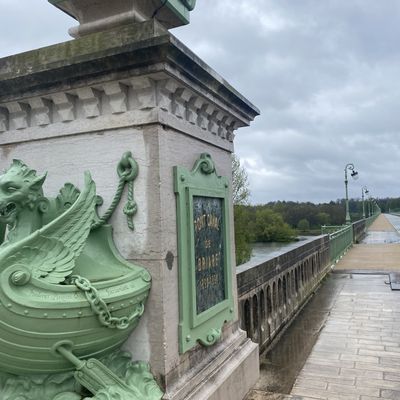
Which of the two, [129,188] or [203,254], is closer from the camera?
[129,188]

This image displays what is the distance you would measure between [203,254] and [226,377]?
3.34 ft

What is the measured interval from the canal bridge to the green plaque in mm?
985

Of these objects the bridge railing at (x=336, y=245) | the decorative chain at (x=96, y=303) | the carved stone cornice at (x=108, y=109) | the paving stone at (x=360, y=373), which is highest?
the carved stone cornice at (x=108, y=109)

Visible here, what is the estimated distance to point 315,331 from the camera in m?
6.29

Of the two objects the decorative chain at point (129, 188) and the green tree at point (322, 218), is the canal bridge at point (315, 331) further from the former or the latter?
the green tree at point (322, 218)

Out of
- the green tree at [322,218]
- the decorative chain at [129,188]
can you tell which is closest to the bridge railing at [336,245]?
the decorative chain at [129,188]

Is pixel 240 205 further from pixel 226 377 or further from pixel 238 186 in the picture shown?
pixel 226 377

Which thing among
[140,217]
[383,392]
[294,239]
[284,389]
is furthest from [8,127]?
[294,239]

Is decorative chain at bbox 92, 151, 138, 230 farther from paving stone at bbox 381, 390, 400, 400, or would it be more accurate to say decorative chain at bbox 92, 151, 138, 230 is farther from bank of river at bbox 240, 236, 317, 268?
bank of river at bbox 240, 236, 317, 268

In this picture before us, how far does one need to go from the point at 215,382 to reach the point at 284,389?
116 centimetres

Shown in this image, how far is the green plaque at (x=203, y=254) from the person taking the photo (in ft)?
10.1

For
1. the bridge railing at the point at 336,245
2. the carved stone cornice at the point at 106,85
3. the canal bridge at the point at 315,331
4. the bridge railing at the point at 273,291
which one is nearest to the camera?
the carved stone cornice at the point at 106,85

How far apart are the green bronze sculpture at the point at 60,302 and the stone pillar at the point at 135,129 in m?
0.13

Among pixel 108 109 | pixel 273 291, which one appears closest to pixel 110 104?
pixel 108 109
